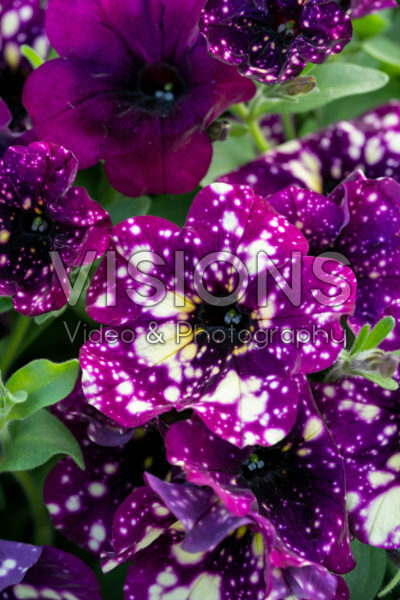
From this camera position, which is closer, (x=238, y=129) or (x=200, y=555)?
(x=200, y=555)

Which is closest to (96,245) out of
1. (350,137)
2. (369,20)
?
(350,137)

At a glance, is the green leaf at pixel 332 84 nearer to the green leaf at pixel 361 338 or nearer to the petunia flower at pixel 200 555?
the green leaf at pixel 361 338

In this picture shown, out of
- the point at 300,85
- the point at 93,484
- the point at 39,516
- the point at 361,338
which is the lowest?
the point at 39,516

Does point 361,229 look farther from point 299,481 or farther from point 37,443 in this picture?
point 37,443

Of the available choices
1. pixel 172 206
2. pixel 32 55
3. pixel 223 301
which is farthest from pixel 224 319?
pixel 32 55

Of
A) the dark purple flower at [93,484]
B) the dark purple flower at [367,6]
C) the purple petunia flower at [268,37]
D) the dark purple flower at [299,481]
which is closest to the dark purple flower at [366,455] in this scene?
the dark purple flower at [299,481]

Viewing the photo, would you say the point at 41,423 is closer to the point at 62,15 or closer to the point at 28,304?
the point at 28,304
